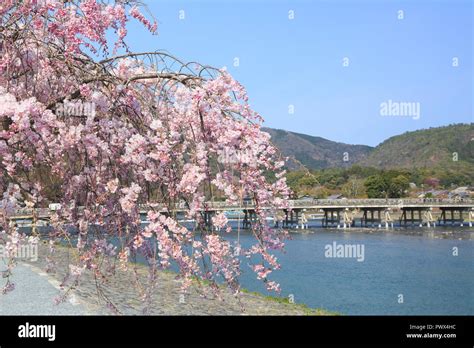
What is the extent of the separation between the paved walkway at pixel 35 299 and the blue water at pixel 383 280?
395cm

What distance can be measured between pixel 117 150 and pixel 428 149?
150m

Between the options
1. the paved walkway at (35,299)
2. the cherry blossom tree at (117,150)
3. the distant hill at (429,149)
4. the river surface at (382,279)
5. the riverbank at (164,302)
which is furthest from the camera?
the distant hill at (429,149)

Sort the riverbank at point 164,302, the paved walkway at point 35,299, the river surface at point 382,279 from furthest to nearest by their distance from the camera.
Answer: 1. the river surface at point 382,279
2. the riverbank at point 164,302
3. the paved walkway at point 35,299

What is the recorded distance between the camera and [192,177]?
3.54 m

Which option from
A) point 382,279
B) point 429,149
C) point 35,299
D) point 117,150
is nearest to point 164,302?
point 35,299

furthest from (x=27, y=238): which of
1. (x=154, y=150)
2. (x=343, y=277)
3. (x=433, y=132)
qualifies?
(x=433, y=132)

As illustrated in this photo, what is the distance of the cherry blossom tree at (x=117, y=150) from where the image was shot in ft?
11.6

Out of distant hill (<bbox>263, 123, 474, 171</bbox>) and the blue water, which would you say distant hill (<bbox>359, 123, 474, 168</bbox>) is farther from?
the blue water

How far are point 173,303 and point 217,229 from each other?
854 cm

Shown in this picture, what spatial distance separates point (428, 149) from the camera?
5650 inches

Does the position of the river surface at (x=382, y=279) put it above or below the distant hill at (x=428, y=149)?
below

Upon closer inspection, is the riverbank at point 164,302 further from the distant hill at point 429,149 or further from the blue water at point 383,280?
the distant hill at point 429,149

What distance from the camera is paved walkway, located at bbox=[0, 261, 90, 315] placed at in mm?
9539

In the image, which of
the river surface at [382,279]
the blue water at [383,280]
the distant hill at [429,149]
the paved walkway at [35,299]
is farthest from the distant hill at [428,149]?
the paved walkway at [35,299]
